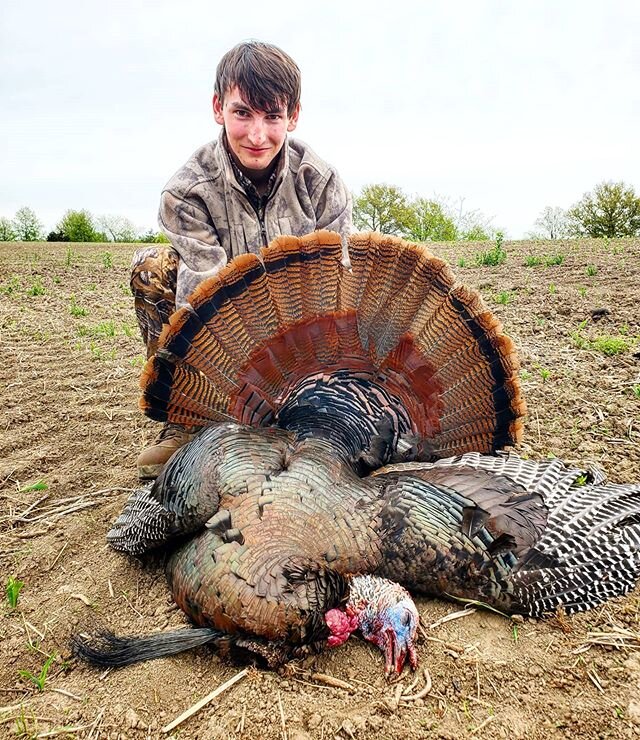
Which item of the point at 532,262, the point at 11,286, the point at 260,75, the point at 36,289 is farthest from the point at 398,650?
the point at 11,286

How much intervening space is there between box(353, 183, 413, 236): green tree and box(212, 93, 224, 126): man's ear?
29387 mm

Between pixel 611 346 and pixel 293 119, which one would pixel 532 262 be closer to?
pixel 611 346

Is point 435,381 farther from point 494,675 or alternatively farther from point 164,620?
point 164,620

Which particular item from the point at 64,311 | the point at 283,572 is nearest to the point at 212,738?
the point at 283,572

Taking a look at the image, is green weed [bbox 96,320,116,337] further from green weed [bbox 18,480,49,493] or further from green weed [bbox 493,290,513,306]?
green weed [bbox 493,290,513,306]

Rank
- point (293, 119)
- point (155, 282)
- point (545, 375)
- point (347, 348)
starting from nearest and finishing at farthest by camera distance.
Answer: point (347, 348), point (293, 119), point (155, 282), point (545, 375)

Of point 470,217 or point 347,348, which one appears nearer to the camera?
point 347,348

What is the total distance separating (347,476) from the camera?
2.64 m

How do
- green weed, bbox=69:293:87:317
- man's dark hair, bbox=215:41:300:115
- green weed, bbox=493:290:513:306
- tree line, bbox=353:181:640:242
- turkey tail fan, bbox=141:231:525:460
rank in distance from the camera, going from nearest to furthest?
turkey tail fan, bbox=141:231:525:460, man's dark hair, bbox=215:41:300:115, green weed, bbox=493:290:513:306, green weed, bbox=69:293:87:317, tree line, bbox=353:181:640:242

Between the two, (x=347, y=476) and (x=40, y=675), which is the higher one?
(x=347, y=476)

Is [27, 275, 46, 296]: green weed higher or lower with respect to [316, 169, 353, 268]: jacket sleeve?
lower

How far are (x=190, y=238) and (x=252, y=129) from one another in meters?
0.72

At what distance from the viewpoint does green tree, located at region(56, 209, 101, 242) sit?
1511 inches

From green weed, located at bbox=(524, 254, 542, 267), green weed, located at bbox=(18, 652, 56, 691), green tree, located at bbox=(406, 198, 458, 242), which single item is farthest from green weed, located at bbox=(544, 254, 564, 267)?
green tree, located at bbox=(406, 198, 458, 242)
